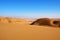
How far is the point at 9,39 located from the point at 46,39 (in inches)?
76.1

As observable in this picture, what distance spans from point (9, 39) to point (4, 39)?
0.24 meters

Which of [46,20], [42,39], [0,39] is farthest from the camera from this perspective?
[46,20]

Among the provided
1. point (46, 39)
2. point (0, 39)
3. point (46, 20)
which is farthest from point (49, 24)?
point (0, 39)

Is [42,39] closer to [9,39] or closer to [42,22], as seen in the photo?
[9,39]

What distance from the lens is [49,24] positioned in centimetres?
1741

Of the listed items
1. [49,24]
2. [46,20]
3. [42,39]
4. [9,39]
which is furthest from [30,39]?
[46,20]

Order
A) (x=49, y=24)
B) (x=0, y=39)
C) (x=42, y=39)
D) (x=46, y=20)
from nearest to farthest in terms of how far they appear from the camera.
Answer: (x=0, y=39), (x=42, y=39), (x=49, y=24), (x=46, y=20)

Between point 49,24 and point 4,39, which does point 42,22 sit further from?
point 4,39

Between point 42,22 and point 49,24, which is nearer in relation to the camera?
point 49,24

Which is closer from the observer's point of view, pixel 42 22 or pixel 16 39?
pixel 16 39

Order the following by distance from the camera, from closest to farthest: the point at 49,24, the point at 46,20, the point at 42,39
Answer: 1. the point at 42,39
2. the point at 49,24
3. the point at 46,20

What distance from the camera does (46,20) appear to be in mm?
18625

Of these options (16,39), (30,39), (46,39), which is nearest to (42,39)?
(46,39)

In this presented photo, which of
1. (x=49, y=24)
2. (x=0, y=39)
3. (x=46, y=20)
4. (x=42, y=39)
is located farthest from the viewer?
(x=46, y=20)
